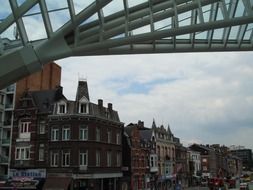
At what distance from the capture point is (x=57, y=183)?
49.3m

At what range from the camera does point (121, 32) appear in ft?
64.1

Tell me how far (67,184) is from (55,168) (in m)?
2.71

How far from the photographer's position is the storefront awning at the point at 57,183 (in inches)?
1918

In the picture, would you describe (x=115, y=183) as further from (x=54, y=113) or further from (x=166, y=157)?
(x=166, y=157)

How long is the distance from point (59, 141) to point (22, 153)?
5.30 meters

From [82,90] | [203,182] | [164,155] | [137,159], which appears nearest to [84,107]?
[82,90]

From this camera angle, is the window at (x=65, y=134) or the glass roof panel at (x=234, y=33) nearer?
the glass roof panel at (x=234, y=33)

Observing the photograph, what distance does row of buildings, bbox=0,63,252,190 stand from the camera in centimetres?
5038

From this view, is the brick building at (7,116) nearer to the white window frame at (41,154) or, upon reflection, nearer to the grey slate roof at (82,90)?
the white window frame at (41,154)

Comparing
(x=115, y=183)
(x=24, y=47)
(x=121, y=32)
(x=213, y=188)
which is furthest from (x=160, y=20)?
(x=213, y=188)

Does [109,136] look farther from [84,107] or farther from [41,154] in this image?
[41,154]

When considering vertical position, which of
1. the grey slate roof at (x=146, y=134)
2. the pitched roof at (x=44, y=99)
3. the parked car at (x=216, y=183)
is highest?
the pitched roof at (x=44, y=99)

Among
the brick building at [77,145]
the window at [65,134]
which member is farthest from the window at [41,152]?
the window at [65,134]

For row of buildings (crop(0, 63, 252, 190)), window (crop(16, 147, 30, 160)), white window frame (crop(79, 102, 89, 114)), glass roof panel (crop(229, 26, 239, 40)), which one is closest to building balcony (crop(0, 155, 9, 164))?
row of buildings (crop(0, 63, 252, 190))
